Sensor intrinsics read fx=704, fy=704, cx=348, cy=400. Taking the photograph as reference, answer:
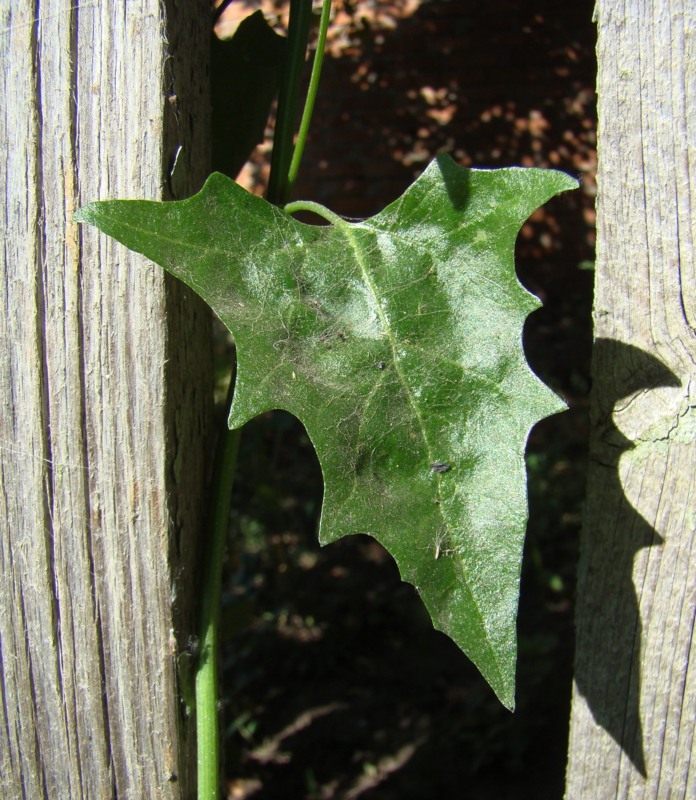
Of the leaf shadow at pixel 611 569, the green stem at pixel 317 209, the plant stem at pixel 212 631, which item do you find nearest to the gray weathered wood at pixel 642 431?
the leaf shadow at pixel 611 569

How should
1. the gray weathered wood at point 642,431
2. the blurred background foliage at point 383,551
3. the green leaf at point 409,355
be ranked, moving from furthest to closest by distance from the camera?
the blurred background foliage at point 383,551
the gray weathered wood at point 642,431
the green leaf at point 409,355

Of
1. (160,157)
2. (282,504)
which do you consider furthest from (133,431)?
(282,504)

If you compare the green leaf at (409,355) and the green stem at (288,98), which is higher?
the green stem at (288,98)

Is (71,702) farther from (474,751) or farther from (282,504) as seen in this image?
(282,504)

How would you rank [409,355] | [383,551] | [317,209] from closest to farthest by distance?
1. [409,355]
2. [317,209]
3. [383,551]

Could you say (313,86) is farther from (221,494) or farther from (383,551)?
(383,551)

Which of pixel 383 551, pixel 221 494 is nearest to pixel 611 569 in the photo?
pixel 221 494

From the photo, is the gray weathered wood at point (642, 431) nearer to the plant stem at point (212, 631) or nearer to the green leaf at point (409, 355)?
the green leaf at point (409, 355)
